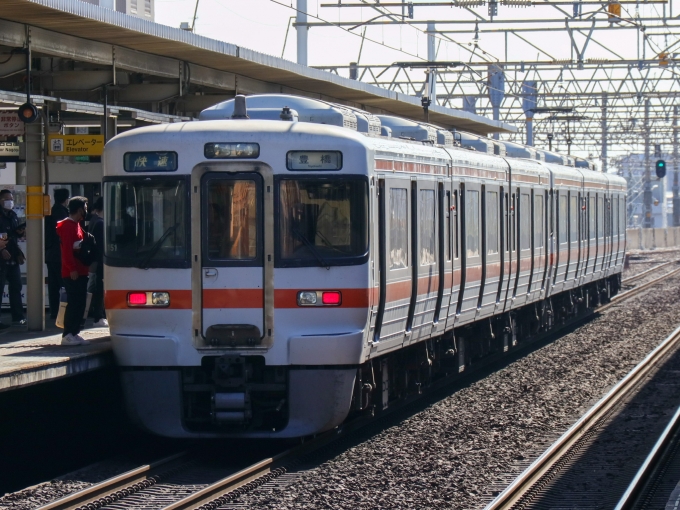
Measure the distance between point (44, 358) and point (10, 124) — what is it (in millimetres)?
4132

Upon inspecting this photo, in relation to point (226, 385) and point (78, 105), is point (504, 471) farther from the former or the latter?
point (78, 105)

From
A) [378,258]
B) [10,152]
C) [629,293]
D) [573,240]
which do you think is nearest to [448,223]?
[378,258]

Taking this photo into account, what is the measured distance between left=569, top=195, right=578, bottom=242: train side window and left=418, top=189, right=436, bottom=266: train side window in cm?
885

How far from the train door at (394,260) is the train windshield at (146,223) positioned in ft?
5.67

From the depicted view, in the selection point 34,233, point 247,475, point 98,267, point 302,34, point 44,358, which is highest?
point 302,34

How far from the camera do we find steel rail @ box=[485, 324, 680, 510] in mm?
8391

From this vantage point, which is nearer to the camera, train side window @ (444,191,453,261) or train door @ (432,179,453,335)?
train door @ (432,179,453,335)

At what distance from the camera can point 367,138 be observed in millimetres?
10203

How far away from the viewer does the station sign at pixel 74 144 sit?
13562 mm

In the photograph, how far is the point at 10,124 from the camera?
1299 cm

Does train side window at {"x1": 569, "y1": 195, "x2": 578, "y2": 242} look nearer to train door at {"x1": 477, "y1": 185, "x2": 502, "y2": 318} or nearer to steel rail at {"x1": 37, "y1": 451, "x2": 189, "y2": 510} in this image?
train door at {"x1": 477, "y1": 185, "x2": 502, "y2": 318}

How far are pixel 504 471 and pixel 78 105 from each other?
6305 mm

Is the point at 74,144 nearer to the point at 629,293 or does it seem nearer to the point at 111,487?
the point at 111,487

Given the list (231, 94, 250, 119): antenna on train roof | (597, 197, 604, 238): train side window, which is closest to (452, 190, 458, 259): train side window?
(231, 94, 250, 119): antenna on train roof
